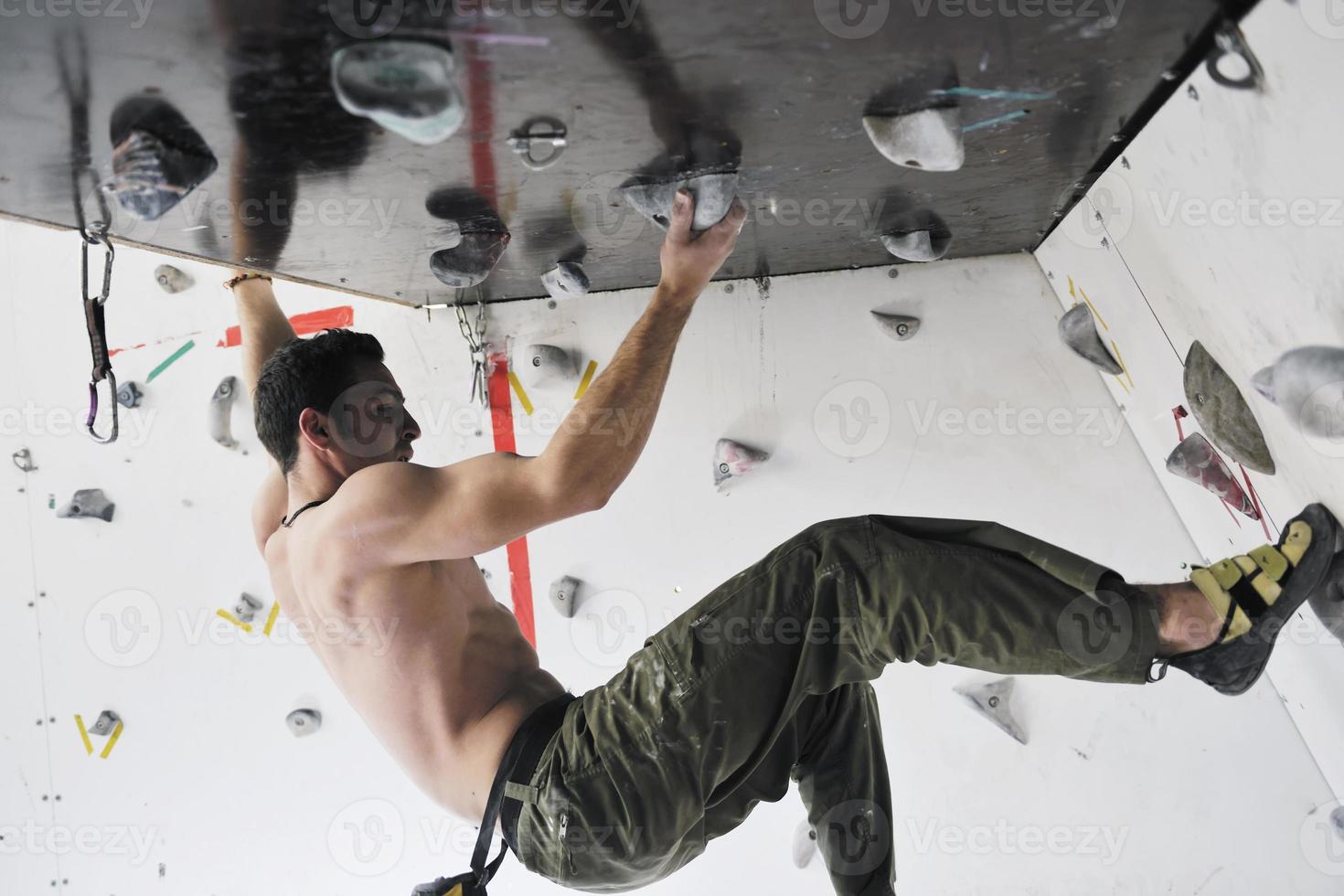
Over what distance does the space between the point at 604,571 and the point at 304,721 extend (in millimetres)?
791

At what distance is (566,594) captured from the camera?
2.23 metres

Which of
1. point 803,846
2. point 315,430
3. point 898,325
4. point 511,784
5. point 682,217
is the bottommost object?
point 803,846

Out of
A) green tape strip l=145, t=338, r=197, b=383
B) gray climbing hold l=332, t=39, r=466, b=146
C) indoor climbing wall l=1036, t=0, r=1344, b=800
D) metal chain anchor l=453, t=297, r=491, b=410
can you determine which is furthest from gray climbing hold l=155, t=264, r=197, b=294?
indoor climbing wall l=1036, t=0, r=1344, b=800

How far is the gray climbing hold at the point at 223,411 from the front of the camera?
2.40m

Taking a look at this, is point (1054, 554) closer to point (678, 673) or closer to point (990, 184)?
point (678, 673)

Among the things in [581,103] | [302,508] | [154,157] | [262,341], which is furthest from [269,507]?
[581,103]

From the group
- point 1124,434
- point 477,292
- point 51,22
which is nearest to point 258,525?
point 477,292

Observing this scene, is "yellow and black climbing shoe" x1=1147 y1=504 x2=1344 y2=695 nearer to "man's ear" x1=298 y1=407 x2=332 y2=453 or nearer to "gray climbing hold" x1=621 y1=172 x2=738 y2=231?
"gray climbing hold" x1=621 y1=172 x2=738 y2=231

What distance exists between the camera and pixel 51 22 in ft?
2.96

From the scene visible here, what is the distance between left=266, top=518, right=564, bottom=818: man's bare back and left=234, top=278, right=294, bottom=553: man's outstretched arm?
0.31 m

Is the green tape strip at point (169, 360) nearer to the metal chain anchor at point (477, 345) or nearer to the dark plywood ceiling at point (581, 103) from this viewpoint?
the metal chain anchor at point (477, 345)

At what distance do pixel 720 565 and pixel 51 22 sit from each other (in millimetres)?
1553

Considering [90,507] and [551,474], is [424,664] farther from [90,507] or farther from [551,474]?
[90,507]

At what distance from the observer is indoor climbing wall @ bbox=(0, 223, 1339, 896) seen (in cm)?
197
